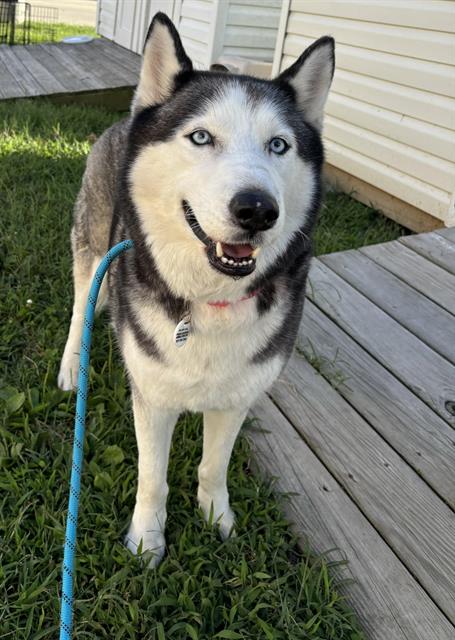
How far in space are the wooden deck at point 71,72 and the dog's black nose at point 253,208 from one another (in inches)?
270

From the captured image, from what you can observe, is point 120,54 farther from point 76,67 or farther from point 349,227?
point 349,227

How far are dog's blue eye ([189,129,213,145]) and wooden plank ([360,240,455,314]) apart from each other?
228 centimetres

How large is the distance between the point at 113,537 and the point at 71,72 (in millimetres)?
8107

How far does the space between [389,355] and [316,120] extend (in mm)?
1499

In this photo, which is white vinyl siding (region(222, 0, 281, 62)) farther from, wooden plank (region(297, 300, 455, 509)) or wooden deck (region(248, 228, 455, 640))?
wooden plank (region(297, 300, 455, 509))

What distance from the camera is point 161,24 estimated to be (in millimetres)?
1631

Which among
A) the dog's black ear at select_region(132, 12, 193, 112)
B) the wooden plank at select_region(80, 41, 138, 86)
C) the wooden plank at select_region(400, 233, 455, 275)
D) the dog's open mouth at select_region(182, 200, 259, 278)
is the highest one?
the dog's black ear at select_region(132, 12, 193, 112)

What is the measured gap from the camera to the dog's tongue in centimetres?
148

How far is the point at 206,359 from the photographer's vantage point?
1650 mm

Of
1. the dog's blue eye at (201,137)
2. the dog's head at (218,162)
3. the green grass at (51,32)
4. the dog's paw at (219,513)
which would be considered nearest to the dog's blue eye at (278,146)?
the dog's head at (218,162)

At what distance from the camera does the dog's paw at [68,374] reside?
104 inches

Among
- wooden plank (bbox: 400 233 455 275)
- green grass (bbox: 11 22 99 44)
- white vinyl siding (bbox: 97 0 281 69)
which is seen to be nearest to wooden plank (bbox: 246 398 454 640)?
wooden plank (bbox: 400 233 455 275)

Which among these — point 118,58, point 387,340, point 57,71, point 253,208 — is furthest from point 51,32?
point 253,208

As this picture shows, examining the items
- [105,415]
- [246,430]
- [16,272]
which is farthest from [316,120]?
[16,272]
